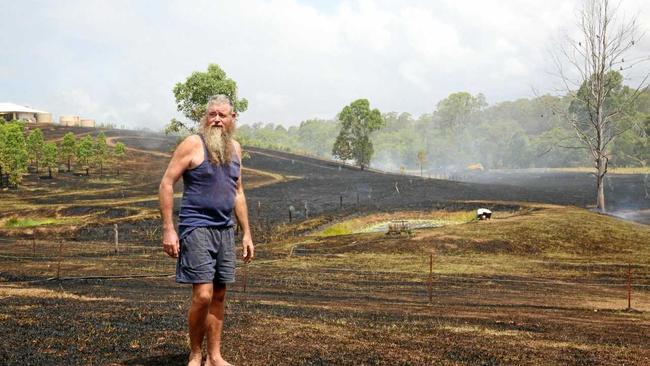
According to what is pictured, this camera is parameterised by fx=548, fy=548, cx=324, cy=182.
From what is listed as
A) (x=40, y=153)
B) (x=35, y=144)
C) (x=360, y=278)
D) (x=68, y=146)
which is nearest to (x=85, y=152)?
(x=68, y=146)

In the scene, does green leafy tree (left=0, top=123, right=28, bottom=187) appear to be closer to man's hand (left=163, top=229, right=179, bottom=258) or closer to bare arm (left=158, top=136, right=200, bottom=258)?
bare arm (left=158, top=136, right=200, bottom=258)

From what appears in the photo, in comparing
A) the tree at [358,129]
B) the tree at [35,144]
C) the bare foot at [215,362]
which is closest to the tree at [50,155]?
the tree at [35,144]

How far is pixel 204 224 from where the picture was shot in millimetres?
5543

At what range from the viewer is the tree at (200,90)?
44.2 metres

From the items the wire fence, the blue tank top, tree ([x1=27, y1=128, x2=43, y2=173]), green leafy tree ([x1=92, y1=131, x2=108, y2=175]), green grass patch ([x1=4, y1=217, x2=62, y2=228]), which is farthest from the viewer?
green leafy tree ([x1=92, y1=131, x2=108, y2=175])

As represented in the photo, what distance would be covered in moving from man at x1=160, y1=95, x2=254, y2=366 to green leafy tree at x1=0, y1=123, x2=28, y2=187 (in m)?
65.4

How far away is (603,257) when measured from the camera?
→ 27984 mm

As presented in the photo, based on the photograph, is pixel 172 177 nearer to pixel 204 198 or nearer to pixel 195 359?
pixel 204 198

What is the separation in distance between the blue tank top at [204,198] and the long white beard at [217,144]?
51 mm

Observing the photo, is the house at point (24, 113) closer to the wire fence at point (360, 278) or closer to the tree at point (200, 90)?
the tree at point (200, 90)

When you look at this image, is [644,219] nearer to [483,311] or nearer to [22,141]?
[483,311]

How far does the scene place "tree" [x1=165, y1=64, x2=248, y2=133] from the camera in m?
44.2

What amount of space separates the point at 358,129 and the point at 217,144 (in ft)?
322

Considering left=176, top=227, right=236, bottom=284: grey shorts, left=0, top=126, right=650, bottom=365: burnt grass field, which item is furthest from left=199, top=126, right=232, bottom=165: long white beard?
left=0, top=126, right=650, bottom=365: burnt grass field
